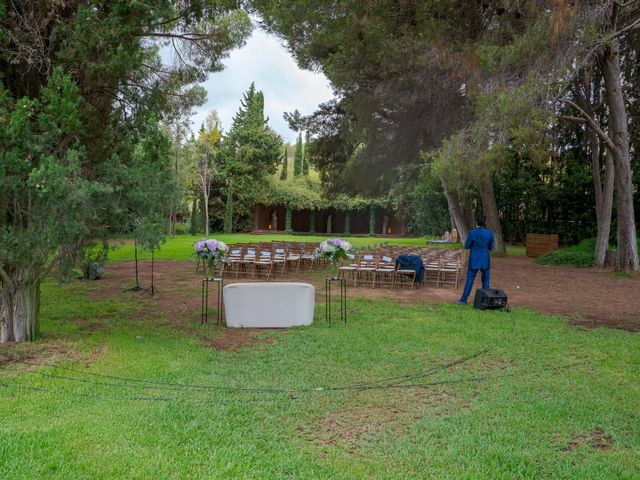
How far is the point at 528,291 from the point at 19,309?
10.2m

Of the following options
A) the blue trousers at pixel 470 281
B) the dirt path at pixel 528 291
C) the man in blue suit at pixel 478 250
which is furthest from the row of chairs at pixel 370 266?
the man in blue suit at pixel 478 250

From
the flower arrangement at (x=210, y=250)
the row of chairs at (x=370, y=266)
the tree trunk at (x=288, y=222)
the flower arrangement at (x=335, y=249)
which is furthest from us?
the tree trunk at (x=288, y=222)

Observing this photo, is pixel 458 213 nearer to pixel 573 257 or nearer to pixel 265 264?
pixel 573 257

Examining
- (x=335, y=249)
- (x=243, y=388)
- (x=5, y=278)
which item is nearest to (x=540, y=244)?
(x=335, y=249)

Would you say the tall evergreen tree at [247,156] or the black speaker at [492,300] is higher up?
the tall evergreen tree at [247,156]

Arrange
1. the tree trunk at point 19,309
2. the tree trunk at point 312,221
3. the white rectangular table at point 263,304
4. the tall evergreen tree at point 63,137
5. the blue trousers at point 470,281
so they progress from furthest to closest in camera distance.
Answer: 1. the tree trunk at point 312,221
2. the blue trousers at point 470,281
3. the white rectangular table at point 263,304
4. the tree trunk at point 19,309
5. the tall evergreen tree at point 63,137

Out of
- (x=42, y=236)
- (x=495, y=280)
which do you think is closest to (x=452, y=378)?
(x=42, y=236)

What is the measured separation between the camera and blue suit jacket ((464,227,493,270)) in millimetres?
9594

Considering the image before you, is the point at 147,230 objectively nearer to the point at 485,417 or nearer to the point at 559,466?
the point at 485,417

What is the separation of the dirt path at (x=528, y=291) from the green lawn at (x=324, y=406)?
1925 mm

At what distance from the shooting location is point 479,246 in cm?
970

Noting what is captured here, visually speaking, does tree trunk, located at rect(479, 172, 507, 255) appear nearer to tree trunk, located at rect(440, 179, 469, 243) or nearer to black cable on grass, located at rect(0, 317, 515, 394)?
tree trunk, located at rect(440, 179, 469, 243)

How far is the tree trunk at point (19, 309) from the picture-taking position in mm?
6102

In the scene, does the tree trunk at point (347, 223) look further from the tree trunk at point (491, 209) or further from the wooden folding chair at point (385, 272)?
the wooden folding chair at point (385, 272)
